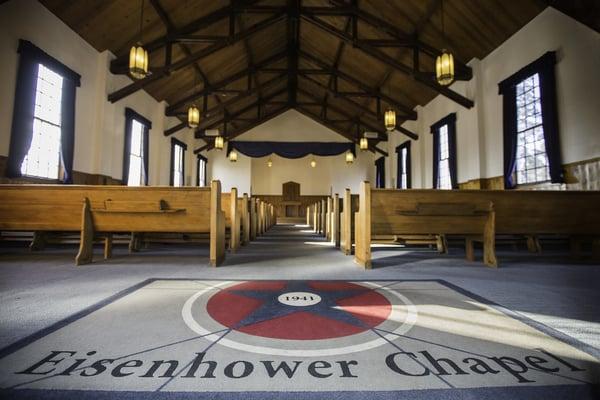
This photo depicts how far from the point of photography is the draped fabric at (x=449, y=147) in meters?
6.79

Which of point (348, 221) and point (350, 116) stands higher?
point (350, 116)

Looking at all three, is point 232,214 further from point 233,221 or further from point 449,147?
point 449,147

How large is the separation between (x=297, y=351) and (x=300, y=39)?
911cm

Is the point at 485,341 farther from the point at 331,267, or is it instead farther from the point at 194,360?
the point at 331,267

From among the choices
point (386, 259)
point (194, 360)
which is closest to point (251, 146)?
point (386, 259)

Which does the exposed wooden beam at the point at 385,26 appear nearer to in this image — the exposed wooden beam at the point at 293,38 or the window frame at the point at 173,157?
the exposed wooden beam at the point at 293,38

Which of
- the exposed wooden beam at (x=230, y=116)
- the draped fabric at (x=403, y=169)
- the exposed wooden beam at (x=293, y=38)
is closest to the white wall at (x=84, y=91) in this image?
the exposed wooden beam at (x=230, y=116)

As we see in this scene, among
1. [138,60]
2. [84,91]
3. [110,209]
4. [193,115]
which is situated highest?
[84,91]

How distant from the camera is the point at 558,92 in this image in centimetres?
425

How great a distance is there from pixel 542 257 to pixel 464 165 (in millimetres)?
3645

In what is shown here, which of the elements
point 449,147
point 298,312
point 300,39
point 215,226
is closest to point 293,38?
point 300,39

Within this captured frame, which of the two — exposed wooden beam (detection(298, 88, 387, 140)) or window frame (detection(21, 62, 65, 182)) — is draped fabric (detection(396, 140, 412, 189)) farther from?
window frame (detection(21, 62, 65, 182))

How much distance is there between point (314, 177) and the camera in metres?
15.5

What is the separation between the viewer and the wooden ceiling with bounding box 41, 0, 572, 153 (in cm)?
499
